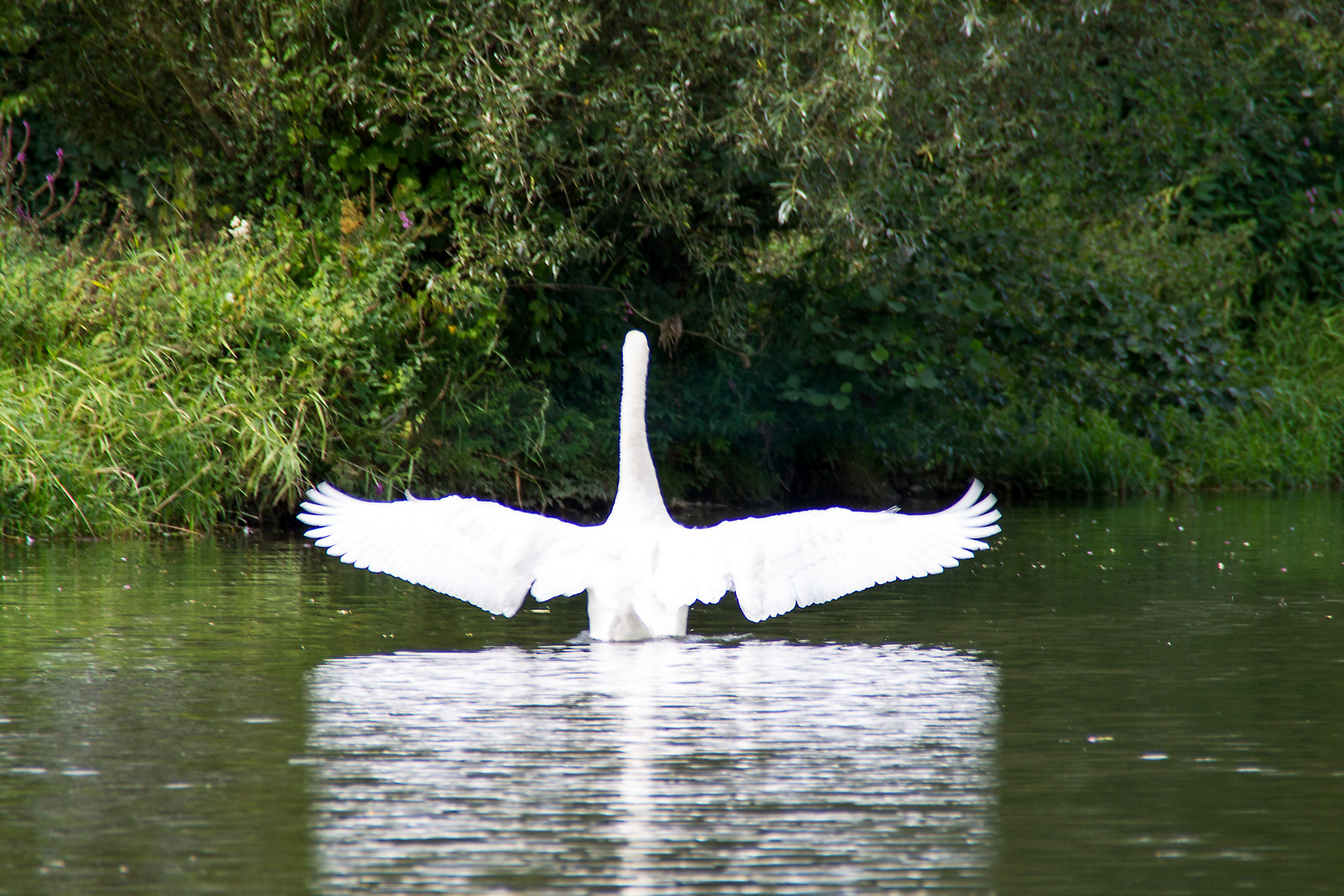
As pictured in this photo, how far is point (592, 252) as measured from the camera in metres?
15.2

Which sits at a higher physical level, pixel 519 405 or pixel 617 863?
pixel 519 405

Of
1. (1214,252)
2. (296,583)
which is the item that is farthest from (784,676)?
(1214,252)

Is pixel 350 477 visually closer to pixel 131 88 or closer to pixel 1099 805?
pixel 131 88

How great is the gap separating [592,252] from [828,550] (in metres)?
7.71

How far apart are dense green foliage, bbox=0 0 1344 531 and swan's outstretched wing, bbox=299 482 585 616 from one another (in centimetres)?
524

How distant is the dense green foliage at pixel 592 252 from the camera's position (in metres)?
13.7

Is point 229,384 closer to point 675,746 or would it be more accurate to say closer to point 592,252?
point 592,252

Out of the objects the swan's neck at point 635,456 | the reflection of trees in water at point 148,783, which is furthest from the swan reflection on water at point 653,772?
the swan's neck at point 635,456

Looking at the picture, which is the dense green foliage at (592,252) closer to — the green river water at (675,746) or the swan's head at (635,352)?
the swan's head at (635,352)

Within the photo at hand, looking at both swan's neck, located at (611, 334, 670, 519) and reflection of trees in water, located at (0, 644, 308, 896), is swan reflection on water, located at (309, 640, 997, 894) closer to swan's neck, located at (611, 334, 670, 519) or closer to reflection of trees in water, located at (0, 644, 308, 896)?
reflection of trees in water, located at (0, 644, 308, 896)

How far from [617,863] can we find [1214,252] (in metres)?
19.9

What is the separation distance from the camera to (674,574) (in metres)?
7.56

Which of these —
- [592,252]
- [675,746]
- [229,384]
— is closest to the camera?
[675,746]

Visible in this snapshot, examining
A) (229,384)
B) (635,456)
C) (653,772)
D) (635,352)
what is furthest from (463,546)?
(229,384)
